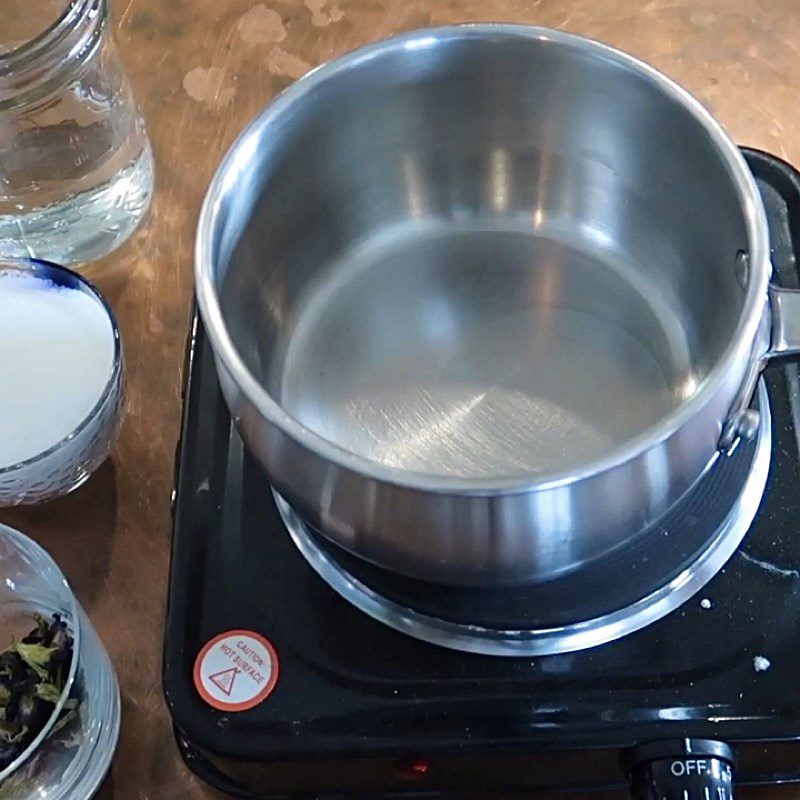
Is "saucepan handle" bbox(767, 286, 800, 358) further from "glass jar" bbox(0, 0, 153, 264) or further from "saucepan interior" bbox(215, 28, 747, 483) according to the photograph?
"glass jar" bbox(0, 0, 153, 264)

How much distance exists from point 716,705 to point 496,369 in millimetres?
229

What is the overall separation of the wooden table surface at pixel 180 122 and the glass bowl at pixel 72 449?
0.07 feet

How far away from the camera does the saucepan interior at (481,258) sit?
1.85 ft

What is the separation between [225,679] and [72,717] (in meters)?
0.07

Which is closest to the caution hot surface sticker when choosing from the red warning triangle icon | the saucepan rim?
the red warning triangle icon

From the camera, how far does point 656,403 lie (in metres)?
0.62

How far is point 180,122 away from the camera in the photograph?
28.7 inches

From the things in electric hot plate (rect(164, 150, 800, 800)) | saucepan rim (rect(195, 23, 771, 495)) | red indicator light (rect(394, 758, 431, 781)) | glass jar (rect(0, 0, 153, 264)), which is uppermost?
saucepan rim (rect(195, 23, 771, 495))

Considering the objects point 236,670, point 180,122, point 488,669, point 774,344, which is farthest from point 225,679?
point 180,122

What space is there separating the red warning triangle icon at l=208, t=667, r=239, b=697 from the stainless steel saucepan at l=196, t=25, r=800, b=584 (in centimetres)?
9

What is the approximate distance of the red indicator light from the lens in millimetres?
480

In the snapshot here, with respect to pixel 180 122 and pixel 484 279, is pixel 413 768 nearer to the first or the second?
pixel 484 279

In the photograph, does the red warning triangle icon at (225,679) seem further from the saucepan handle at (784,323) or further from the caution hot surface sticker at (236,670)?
the saucepan handle at (784,323)

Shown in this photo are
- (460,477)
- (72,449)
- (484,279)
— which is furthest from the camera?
(484,279)
